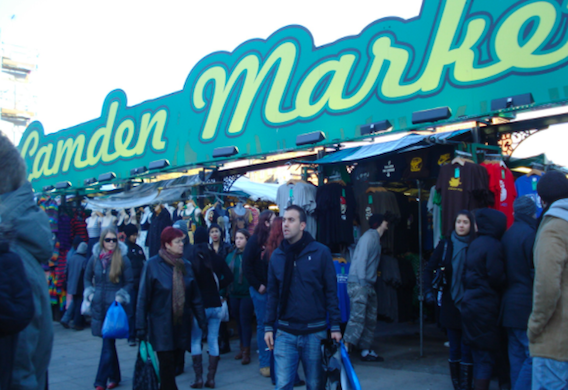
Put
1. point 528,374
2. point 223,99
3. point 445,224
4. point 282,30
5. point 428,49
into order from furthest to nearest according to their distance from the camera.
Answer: point 223,99 < point 282,30 < point 428,49 < point 445,224 < point 528,374

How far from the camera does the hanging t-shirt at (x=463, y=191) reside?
6.06 metres

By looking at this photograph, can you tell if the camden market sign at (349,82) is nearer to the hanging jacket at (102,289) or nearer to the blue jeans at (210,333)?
the blue jeans at (210,333)

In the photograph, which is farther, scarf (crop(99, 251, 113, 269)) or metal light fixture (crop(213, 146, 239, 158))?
metal light fixture (crop(213, 146, 239, 158))

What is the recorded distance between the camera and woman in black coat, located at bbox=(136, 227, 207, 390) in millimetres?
4984

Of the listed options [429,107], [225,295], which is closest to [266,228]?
[225,295]

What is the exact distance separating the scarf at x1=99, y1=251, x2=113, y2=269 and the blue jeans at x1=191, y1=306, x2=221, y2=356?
148 centimetres

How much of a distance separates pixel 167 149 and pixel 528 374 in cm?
1011

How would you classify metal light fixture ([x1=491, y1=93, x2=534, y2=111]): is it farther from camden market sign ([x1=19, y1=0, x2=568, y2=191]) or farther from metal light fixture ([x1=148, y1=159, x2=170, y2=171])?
metal light fixture ([x1=148, y1=159, x2=170, y2=171])

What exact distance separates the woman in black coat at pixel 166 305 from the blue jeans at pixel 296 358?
1.49 meters

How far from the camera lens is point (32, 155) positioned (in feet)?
58.2

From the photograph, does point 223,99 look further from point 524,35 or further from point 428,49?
point 524,35

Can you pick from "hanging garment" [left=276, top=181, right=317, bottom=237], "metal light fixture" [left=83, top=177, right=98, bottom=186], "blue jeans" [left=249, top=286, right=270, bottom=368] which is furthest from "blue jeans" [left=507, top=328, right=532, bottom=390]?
"metal light fixture" [left=83, top=177, right=98, bottom=186]

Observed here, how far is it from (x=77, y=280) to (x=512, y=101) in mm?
9230

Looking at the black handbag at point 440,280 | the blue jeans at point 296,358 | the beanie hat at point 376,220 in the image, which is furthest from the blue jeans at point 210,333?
the black handbag at point 440,280
